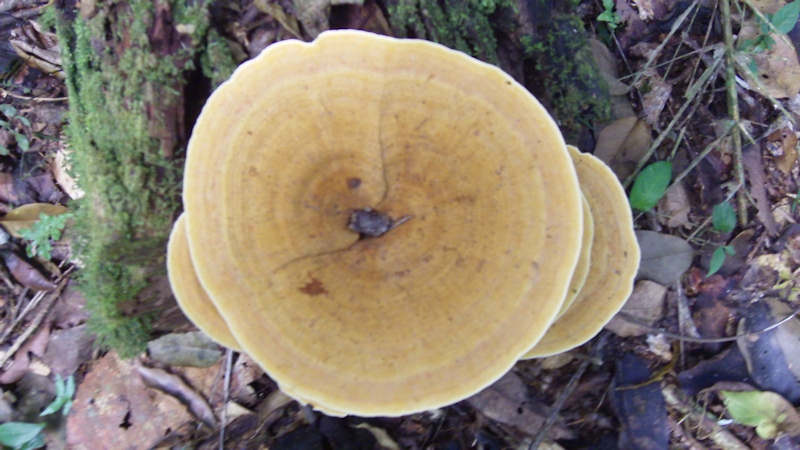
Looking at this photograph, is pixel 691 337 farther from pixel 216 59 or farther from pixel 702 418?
pixel 216 59

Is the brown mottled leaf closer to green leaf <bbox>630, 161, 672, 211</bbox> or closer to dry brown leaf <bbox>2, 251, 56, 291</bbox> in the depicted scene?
green leaf <bbox>630, 161, 672, 211</bbox>

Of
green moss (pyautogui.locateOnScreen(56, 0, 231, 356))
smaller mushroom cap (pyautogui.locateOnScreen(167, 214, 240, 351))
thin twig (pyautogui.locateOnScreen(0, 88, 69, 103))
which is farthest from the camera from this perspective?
thin twig (pyautogui.locateOnScreen(0, 88, 69, 103))

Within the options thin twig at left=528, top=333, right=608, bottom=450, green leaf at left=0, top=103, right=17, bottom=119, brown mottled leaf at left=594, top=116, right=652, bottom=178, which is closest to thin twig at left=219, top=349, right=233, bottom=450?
thin twig at left=528, top=333, right=608, bottom=450

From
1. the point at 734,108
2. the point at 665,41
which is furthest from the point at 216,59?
the point at 734,108

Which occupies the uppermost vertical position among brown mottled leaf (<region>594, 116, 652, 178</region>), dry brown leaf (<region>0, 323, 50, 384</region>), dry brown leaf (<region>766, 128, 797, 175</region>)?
brown mottled leaf (<region>594, 116, 652, 178</region>)

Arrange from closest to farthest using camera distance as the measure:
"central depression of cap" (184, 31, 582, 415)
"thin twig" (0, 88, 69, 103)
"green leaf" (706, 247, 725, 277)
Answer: "central depression of cap" (184, 31, 582, 415) < "green leaf" (706, 247, 725, 277) < "thin twig" (0, 88, 69, 103)

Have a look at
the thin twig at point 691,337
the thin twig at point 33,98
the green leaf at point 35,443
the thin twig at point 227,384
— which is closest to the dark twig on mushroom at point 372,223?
the thin twig at point 227,384
